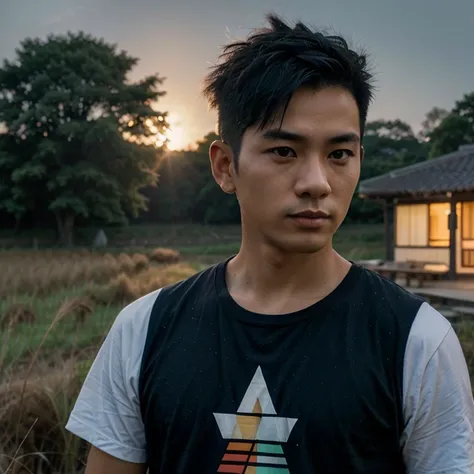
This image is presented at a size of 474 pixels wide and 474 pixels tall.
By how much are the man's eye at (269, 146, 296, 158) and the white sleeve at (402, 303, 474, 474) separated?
47cm

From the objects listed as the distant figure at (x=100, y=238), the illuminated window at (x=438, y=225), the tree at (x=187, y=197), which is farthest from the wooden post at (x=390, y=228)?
the tree at (x=187, y=197)

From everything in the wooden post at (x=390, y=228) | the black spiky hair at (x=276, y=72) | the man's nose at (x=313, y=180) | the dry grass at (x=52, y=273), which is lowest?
the dry grass at (x=52, y=273)

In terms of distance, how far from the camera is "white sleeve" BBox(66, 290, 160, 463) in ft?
4.55

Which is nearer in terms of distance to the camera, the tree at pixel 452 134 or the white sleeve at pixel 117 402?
the white sleeve at pixel 117 402

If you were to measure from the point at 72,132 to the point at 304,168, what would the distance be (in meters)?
24.0

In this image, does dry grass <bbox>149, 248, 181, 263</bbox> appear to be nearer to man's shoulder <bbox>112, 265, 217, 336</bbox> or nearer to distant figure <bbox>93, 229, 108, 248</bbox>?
distant figure <bbox>93, 229, 108, 248</bbox>

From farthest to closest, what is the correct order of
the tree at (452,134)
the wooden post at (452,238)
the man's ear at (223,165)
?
the tree at (452,134) → the wooden post at (452,238) → the man's ear at (223,165)

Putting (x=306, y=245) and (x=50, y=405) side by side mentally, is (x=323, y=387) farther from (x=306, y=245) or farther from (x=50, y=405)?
(x=50, y=405)

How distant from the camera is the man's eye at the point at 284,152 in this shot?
1.34 metres

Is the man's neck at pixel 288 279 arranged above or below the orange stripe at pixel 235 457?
above

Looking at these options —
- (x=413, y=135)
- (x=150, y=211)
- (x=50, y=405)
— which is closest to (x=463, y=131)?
(x=413, y=135)

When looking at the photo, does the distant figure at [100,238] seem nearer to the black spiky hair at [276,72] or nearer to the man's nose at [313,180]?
the black spiky hair at [276,72]

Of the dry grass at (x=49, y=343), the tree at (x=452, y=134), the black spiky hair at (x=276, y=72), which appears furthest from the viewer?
the tree at (x=452, y=134)

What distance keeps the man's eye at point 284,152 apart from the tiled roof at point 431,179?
41.6ft
